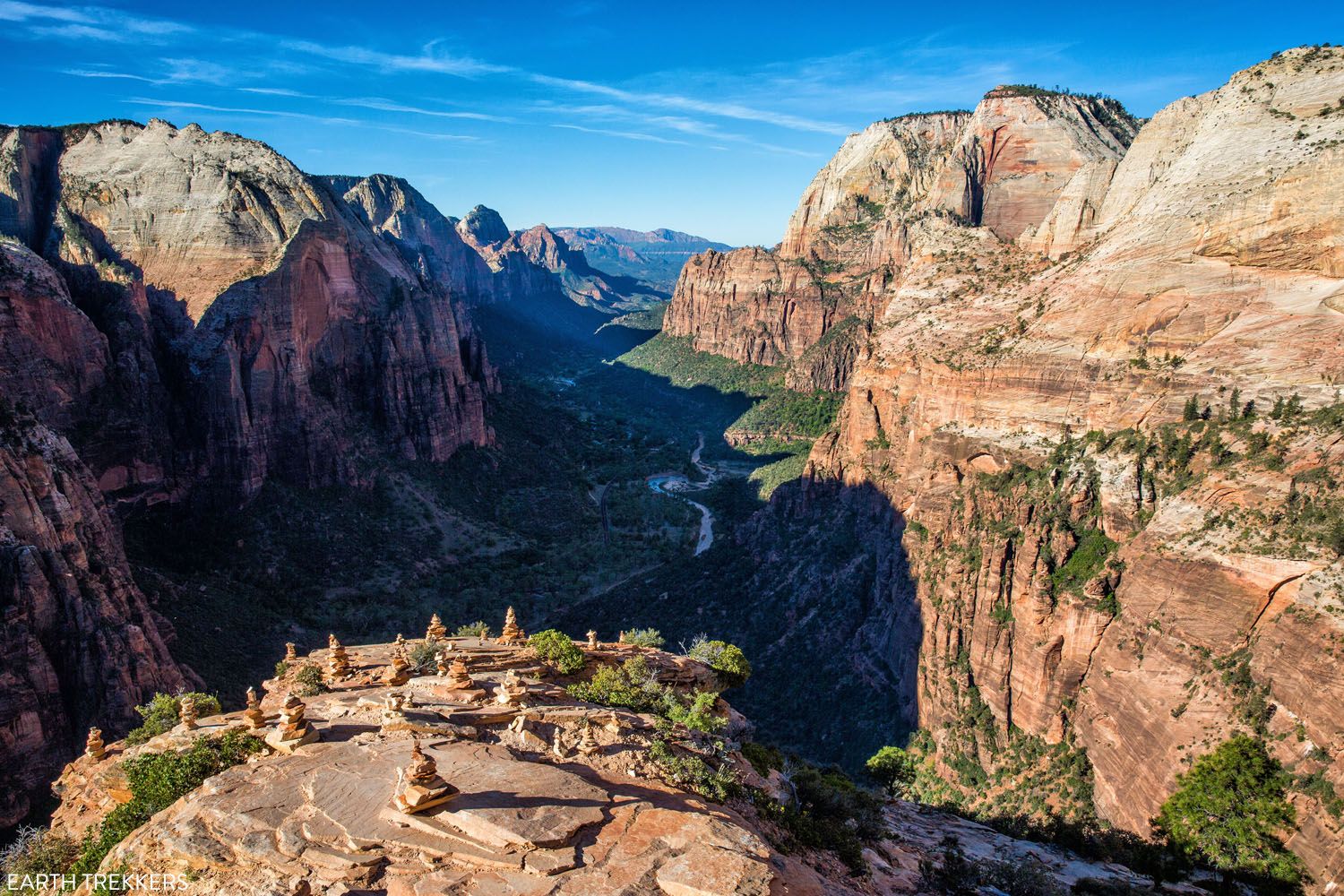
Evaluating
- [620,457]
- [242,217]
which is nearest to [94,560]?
[242,217]

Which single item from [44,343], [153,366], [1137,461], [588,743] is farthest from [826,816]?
[153,366]

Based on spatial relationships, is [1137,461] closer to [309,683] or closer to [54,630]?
[309,683]

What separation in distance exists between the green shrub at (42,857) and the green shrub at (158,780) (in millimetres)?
355

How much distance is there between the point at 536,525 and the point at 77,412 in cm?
4492

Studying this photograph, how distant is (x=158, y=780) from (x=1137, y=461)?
42.4 m

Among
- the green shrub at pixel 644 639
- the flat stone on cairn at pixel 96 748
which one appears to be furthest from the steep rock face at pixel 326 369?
the flat stone on cairn at pixel 96 748

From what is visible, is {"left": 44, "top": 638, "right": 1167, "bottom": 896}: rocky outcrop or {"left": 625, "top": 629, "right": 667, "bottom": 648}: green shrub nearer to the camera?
{"left": 44, "top": 638, "right": 1167, "bottom": 896}: rocky outcrop

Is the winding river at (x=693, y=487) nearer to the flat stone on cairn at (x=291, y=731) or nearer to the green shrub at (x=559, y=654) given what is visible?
→ the green shrub at (x=559, y=654)

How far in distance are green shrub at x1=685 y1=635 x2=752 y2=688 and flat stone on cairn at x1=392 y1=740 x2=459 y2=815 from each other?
18047mm

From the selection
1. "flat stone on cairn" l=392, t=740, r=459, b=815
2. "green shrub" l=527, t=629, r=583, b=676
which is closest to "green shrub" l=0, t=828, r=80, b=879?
"flat stone on cairn" l=392, t=740, r=459, b=815

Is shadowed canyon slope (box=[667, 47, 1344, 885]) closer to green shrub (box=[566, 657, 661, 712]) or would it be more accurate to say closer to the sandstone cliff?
the sandstone cliff

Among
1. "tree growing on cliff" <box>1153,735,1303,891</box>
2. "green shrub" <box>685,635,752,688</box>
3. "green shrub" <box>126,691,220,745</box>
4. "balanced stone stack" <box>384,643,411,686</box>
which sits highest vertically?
"balanced stone stack" <box>384,643,411,686</box>

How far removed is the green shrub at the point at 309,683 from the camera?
80.9ft

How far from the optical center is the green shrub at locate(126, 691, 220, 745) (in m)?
23.1
